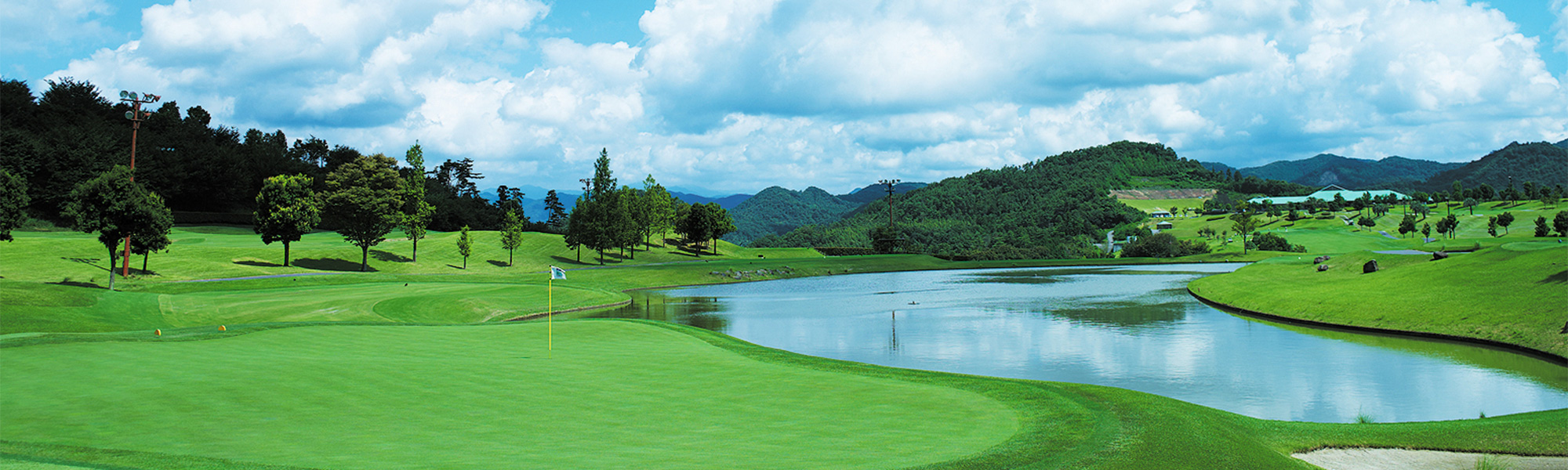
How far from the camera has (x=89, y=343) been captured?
1808 centimetres

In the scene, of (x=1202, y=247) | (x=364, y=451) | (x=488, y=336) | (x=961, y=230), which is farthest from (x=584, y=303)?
(x=961, y=230)

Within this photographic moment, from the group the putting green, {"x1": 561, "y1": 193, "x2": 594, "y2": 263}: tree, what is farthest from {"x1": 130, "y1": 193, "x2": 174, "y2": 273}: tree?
{"x1": 561, "y1": 193, "x2": 594, "y2": 263}: tree

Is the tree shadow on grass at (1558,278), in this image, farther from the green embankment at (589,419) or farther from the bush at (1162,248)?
the bush at (1162,248)

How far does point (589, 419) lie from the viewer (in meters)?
12.7

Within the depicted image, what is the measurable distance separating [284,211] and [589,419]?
57.1 meters

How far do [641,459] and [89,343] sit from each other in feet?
52.4

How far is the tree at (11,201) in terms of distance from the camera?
3716 cm

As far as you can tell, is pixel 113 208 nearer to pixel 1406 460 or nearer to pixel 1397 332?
pixel 1406 460

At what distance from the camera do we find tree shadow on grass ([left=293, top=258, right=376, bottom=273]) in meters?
62.8

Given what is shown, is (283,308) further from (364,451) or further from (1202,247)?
(1202,247)

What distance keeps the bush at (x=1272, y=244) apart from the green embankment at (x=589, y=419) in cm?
11351

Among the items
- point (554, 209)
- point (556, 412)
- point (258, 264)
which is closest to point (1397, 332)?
point (556, 412)

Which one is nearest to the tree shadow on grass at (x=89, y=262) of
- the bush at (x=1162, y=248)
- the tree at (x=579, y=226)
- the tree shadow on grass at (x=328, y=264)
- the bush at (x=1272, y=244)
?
the tree shadow on grass at (x=328, y=264)

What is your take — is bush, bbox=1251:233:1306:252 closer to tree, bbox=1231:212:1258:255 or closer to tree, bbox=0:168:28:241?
tree, bbox=1231:212:1258:255
